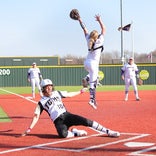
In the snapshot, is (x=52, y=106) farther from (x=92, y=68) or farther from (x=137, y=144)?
(x=92, y=68)

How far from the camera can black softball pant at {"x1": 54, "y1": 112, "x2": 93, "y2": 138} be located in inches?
349

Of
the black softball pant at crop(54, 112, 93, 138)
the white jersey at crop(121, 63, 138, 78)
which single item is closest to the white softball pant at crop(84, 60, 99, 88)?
the black softball pant at crop(54, 112, 93, 138)

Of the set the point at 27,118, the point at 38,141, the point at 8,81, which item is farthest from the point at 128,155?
the point at 8,81

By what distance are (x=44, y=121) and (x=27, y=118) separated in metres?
1.12

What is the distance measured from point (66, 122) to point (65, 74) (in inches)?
1283

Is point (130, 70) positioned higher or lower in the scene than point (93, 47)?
lower

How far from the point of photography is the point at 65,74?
4162cm

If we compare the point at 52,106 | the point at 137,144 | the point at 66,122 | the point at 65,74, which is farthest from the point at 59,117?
the point at 65,74

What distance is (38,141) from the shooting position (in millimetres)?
8602

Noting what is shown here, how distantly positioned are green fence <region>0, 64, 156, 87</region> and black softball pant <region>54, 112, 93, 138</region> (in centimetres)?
3219

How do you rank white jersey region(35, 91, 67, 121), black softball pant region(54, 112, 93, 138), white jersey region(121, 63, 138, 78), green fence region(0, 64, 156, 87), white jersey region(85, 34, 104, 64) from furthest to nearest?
green fence region(0, 64, 156, 87), white jersey region(121, 63, 138, 78), white jersey region(85, 34, 104, 64), white jersey region(35, 91, 67, 121), black softball pant region(54, 112, 93, 138)

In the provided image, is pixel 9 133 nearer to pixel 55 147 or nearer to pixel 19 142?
pixel 19 142

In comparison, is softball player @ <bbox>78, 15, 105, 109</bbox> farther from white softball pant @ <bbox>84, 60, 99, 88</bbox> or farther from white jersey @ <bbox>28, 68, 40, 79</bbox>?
white jersey @ <bbox>28, 68, 40, 79</bbox>

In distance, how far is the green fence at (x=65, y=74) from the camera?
40.9 m
